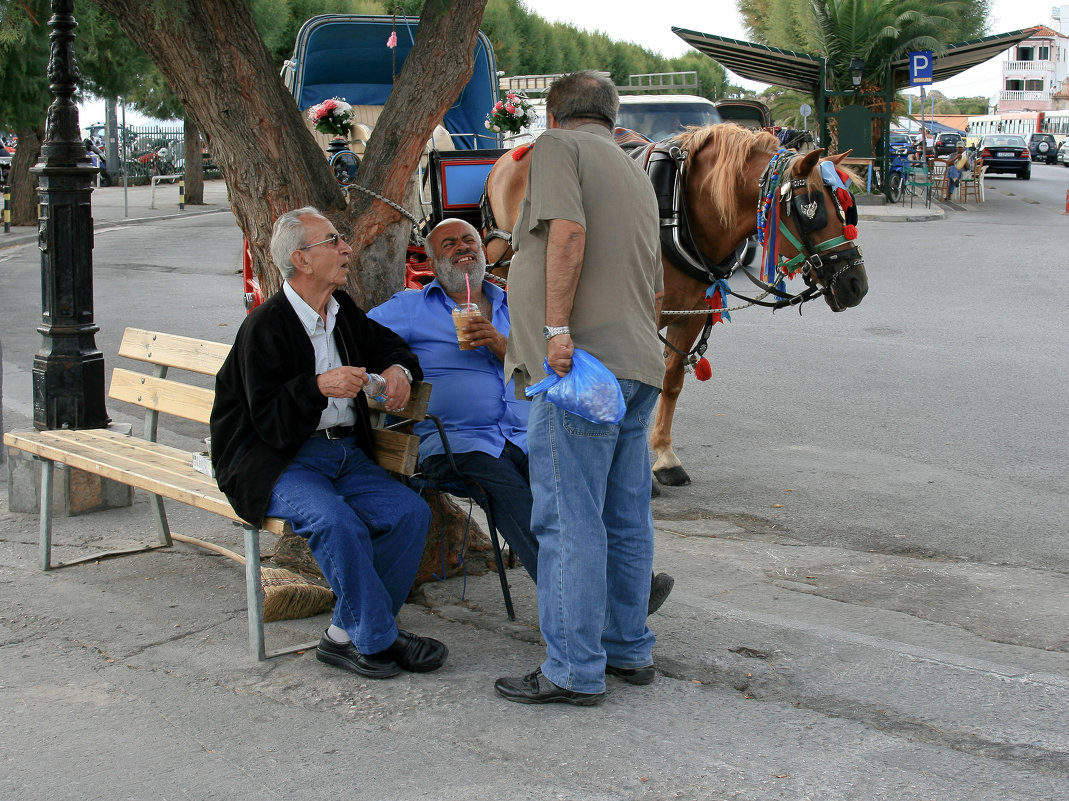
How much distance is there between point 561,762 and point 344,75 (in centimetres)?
941

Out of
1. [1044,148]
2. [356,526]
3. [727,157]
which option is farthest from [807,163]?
[1044,148]

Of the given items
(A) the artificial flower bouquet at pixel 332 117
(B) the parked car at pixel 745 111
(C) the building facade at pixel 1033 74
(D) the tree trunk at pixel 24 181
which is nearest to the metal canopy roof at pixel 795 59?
(B) the parked car at pixel 745 111

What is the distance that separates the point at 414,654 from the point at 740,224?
10.6 feet

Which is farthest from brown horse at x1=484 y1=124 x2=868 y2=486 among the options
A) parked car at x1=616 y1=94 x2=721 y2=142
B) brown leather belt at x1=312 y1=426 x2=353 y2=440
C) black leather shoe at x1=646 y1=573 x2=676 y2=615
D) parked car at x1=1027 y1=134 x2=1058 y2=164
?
parked car at x1=1027 y1=134 x2=1058 y2=164

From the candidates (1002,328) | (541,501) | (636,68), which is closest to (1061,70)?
(636,68)

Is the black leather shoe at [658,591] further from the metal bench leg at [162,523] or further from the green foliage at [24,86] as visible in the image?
the green foliage at [24,86]

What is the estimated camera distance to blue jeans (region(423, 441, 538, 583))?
4.14m

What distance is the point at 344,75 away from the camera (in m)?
11.4

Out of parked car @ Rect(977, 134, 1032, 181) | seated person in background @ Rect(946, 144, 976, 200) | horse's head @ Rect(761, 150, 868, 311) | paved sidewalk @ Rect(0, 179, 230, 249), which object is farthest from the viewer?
parked car @ Rect(977, 134, 1032, 181)

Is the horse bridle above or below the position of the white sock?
above

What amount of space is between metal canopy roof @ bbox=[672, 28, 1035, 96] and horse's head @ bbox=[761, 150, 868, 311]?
2277cm

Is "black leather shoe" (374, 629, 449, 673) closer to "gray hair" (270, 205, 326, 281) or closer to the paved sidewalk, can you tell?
"gray hair" (270, 205, 326, 281)

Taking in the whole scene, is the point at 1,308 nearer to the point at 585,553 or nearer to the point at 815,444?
the point at 815,444

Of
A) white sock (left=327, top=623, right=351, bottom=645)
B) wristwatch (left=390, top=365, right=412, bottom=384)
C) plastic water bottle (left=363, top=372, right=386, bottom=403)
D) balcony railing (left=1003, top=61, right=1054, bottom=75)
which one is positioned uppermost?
balcony railing (left=1003, top=61, right=1054, bottom=75)
